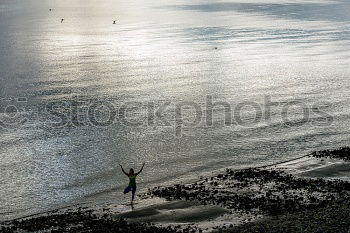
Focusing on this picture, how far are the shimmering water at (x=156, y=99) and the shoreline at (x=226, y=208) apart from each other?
389 centimetres

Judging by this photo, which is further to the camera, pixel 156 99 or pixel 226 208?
pixel 156 99

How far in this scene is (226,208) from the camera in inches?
1470

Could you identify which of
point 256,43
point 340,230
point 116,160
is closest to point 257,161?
point 116,160

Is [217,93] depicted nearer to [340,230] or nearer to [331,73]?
[331,73]

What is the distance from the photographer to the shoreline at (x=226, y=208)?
33.7 meters

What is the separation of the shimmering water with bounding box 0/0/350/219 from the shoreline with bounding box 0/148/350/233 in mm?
3890

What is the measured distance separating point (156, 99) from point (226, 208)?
37.8 metres

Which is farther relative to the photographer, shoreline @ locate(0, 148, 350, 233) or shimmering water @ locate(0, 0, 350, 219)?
shimmering water @ locate(0, 0, 350, 219)

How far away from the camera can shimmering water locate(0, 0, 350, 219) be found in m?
48.5

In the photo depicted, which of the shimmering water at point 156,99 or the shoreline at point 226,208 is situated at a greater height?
the shimmering water at point 156,99

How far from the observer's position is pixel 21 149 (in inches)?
2101

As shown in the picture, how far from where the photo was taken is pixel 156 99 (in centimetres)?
7331

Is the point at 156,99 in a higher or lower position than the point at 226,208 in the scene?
higher

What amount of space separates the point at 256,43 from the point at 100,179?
84.4 m
